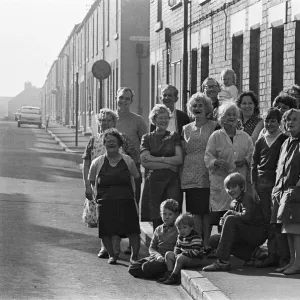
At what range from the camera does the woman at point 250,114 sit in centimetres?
1044

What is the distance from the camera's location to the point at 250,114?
10539 mm

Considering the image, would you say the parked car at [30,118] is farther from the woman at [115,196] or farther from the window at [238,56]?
the woman at [115,196]

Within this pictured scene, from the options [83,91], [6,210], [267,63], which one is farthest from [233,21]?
[83,91]

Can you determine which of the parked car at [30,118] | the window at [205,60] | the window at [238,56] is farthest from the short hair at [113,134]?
the parked car at [30,118]

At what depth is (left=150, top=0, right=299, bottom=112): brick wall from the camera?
49.8 feet

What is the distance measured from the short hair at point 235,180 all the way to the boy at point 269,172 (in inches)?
11.2

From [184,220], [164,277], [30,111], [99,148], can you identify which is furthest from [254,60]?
[30,111]

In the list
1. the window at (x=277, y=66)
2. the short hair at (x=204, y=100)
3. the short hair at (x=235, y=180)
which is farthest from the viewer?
the window at (x=277, y=66)

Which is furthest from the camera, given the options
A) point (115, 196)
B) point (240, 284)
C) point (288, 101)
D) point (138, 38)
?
point (138, 38)

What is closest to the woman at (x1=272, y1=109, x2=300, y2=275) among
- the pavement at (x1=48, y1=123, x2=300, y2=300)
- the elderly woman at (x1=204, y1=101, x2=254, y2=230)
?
the pavement at (x1=48, y1=123, x2=300, y2=300)

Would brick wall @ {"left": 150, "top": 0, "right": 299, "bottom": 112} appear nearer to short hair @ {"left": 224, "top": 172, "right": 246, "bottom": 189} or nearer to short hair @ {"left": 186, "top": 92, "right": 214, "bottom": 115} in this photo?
short hair @ {"left": 186, "top": 92, "right": 214, "bottom": 115}

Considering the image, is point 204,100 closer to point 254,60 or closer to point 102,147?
point 102,147

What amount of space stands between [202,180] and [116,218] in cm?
102

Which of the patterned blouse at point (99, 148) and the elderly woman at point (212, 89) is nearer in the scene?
the patterned blouse at point (99, 148)
